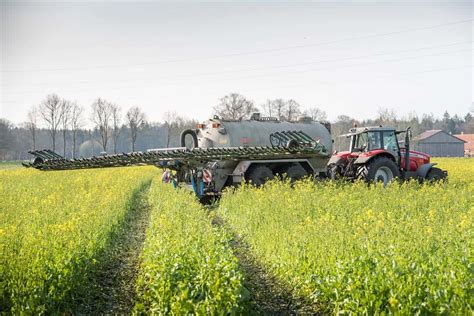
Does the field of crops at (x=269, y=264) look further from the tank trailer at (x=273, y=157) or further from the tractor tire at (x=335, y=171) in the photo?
the tractor tire at (x=335, y=171)

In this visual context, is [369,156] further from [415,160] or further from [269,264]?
[269,264]

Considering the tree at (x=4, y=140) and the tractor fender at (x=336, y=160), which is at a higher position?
the tree at (x=4, y=140)

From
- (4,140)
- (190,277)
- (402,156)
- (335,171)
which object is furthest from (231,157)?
(4,140)

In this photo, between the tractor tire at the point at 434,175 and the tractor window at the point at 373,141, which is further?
the tractor tire at the point at 434,175

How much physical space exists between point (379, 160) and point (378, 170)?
1.14ft

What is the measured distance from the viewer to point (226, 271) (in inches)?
221

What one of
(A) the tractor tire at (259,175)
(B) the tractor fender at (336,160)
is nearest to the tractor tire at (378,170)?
(B) the tractor fender at (336,160)

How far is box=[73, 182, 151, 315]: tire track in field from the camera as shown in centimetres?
666

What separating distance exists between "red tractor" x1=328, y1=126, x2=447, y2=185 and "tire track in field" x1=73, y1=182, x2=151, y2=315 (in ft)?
25.2

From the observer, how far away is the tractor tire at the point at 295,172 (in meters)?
16.3

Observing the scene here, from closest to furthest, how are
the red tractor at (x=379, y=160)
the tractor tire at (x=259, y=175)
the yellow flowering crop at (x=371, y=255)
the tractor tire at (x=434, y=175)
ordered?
the yellow flowering crop at (x=371, y=255)
the tractor tire at (x=259, y=175)
the red tractor at (x=379, y=160)
the tractor tire at (x=434, y=175)

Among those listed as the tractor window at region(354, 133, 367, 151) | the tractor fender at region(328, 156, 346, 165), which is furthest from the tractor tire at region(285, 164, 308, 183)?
the tractor window at region(354, 133, 367, 151)

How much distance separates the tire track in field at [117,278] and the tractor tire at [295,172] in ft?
19.3

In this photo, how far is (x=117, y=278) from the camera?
7.96 meters
